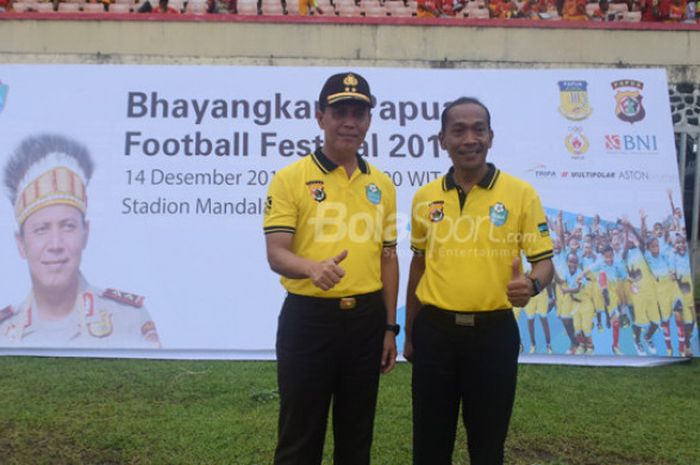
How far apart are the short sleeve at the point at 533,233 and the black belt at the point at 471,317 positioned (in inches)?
8.3

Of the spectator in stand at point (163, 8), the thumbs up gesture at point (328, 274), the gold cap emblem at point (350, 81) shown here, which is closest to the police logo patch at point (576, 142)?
the gold cap emblem at point (350, 81)

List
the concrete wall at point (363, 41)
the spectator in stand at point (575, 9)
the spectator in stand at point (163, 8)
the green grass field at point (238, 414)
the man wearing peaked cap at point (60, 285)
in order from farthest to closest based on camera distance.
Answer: the spectator in stand at point (575, 9) < the spectator in stand at point (163, 8) < the concrete wall at point (363, 41) < the man wearing peaked cap at point (60, 285) < the green grass field at point (238, 414)

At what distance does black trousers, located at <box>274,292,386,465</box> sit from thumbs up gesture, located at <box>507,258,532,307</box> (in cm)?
47

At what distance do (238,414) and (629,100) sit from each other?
13.0 ft

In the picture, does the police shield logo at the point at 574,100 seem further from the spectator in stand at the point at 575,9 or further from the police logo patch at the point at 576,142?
the spectator in stand at the point at 575,9

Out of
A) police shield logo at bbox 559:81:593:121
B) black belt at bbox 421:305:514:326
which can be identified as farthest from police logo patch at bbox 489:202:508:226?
police shield logo at bbox 559:81:593:121

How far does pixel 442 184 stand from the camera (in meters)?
1.99

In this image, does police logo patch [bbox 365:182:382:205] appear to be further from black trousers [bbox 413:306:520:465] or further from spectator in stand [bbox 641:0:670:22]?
spectator in stand [bbox 641:0:670:22]

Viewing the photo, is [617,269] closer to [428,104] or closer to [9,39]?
[428,104]

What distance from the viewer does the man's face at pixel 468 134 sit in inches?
73.5

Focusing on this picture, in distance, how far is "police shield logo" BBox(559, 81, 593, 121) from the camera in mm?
4664

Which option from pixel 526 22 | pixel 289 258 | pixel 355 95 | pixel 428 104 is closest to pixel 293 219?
pixel 289 258

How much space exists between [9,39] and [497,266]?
7.01 meters

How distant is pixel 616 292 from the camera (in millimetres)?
4242
